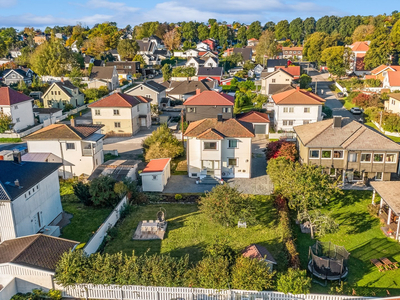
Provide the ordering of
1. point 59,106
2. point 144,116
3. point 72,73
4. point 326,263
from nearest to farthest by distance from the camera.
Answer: point 326,263
point 144,116
point 59,106
point 72,73

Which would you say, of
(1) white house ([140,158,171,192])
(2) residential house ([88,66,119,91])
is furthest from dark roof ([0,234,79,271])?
(2) residential house ([88,66,119,91])

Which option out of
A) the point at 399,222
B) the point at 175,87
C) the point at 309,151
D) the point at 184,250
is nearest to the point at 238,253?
the point at 184,250

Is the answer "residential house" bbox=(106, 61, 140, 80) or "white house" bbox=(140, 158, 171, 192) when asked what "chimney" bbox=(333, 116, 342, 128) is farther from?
"residential house" bbox=(106, 61, 140, 80)

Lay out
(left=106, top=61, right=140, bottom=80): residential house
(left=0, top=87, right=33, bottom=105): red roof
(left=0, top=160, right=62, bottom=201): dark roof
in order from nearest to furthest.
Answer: (left=0, top=160, right=62, bottom=201): dark roof
(left=0, top=87, right=33, bottom=105): red roof
(left=106, top=61, right=140, bottom=80): residential house

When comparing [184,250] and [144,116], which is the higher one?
[144,116]

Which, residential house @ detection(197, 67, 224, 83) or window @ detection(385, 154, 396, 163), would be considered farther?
residential house @ detection(197, 67, 224, 83)

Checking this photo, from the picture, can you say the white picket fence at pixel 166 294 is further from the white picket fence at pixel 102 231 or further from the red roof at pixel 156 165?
the red roof at pixel 156 165

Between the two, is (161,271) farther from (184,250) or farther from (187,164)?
(187,164)
